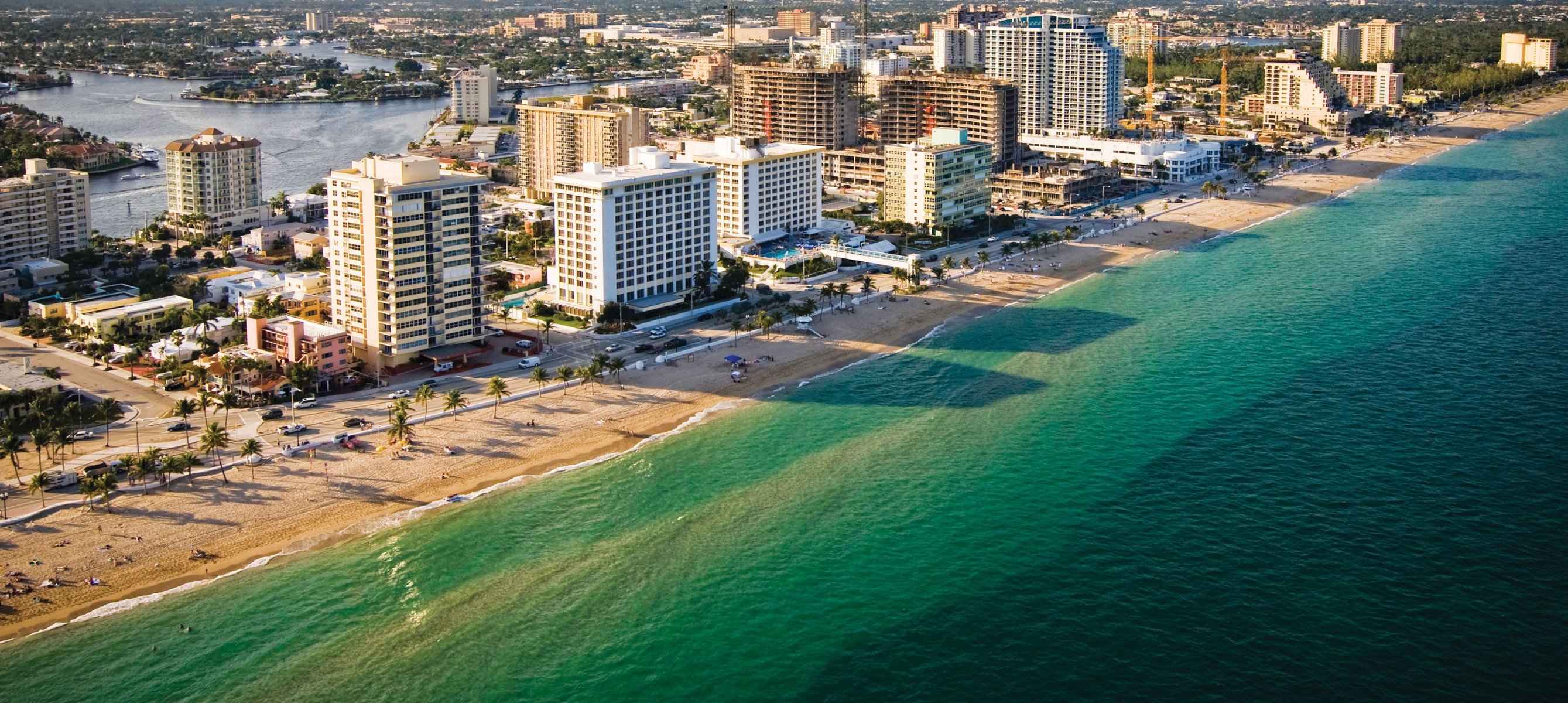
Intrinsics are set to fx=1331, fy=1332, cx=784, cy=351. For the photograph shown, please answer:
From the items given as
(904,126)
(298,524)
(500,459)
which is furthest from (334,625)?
(904,126)

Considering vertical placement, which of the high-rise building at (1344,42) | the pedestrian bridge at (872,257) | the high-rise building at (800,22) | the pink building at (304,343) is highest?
the high-rise building at (800,22)

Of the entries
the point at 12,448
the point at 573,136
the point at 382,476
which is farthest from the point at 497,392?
Answer: the point at 573,136

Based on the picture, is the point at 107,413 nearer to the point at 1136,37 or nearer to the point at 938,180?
the point at 938,180

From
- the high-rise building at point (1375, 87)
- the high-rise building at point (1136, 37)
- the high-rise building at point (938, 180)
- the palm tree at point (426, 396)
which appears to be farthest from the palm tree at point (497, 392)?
the high-rise building at point (1136, 37)

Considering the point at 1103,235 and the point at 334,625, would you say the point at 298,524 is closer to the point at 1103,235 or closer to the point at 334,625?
the point at 334,625

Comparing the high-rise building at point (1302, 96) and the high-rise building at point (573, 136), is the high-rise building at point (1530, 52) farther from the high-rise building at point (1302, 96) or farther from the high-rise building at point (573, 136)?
the high-rise building at point (573, 136)

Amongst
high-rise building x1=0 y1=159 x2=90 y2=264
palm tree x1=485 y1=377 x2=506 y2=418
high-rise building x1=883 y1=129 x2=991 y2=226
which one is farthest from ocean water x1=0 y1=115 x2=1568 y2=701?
high-rise building x1=0 y1=159 x2=90 y2=264
